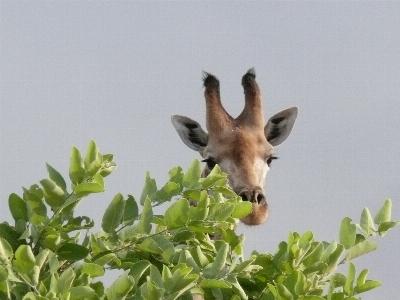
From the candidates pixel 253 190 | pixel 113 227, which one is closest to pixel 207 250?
pixel 113 227

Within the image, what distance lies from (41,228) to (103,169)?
0.43m

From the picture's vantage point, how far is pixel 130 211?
4328 millimetres

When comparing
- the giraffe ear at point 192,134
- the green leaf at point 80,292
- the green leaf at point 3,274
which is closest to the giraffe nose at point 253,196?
the giraffe ear at point 192,134

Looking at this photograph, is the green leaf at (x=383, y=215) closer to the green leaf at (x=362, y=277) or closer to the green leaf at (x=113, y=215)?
the green leaf at (x=362, y=277)

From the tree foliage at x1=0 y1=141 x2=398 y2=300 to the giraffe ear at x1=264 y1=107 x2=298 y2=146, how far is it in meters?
6.37

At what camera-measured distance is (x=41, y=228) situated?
4051 millimetres

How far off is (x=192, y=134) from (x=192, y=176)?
6.38 metres

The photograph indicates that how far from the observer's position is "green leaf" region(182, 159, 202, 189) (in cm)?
449

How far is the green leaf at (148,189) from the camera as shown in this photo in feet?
14.2

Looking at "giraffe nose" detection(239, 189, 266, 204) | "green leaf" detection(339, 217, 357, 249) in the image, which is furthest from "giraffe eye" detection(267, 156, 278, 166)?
"green leaf" detection(339, 217, 357, 249)

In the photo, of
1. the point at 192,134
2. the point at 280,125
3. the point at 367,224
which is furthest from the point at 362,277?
the point at 280,125

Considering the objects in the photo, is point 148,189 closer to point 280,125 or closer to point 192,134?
point 192,134

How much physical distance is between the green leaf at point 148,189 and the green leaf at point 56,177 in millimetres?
455

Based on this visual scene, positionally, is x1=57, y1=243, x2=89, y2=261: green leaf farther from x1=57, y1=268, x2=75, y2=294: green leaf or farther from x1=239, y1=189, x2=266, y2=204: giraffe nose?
x1=239, y1=189, x2=266, y2=204: giraffe nose
